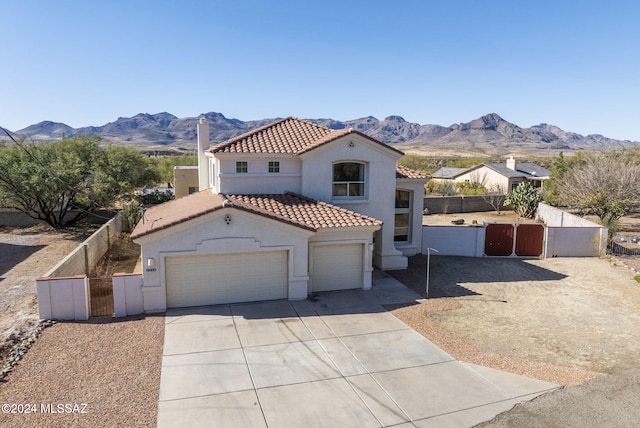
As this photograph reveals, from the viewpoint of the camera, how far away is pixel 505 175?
4825 cm

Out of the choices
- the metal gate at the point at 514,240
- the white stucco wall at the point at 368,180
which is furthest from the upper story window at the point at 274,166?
the metal gate at the point at 514,240

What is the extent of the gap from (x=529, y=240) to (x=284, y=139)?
14073 millimetres

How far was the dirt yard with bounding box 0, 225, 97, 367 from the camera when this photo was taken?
1409 cm

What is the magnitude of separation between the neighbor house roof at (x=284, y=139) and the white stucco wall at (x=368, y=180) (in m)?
0.37

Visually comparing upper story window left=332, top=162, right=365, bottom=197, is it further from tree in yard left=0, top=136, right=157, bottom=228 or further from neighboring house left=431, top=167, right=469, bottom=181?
neighboring house left=431, top=167, right=469, bottom=181

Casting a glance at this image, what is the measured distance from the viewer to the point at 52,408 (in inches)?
373

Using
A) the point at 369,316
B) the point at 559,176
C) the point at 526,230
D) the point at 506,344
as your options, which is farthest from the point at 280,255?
the point at 559,176

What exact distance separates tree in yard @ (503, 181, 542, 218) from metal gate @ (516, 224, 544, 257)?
1547cm

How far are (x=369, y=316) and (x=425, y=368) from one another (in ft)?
12.3

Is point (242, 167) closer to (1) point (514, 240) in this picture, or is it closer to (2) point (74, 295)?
(2) point (74, 295)

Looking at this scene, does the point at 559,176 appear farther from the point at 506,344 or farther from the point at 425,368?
the point at 425,368

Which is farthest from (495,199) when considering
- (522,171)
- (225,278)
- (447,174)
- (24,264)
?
(24,264)

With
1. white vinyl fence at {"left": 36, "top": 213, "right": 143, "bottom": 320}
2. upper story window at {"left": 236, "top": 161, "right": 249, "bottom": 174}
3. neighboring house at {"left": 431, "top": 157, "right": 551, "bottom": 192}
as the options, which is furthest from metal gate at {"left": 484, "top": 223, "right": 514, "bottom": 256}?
neighboring house at {"left": 431, "top": 157, "right": 551, "bottom": 192}

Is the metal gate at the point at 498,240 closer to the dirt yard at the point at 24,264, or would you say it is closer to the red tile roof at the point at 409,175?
the red tile roof at the point at 409,175
